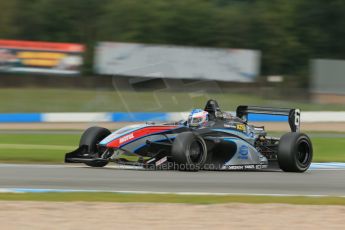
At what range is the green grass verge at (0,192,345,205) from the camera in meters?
8.20

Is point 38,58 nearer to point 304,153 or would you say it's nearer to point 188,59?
point 188,59

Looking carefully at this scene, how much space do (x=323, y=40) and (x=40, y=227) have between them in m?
47.1

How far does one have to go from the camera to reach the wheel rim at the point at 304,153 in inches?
472

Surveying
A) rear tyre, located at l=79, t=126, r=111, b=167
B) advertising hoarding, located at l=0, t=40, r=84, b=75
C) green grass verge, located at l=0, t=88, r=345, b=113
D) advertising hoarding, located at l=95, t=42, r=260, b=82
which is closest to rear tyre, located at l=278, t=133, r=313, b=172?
rear tyre, located at l=79, t=126, r=111, b=167

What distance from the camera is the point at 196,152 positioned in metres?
11.0

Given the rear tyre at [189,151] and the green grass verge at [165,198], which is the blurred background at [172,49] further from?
the green grass verge at [165,198]

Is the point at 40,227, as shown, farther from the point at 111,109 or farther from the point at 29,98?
the point at 29,98

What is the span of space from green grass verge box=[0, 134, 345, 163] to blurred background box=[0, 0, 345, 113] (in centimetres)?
428

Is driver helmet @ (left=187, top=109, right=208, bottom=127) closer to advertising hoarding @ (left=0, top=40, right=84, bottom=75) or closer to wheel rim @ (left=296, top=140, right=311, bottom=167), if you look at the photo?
wheel rim @ (left=296, top=140, right=311, bottom=167)

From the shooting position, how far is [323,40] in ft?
170

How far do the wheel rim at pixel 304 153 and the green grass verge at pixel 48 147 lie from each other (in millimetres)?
2878

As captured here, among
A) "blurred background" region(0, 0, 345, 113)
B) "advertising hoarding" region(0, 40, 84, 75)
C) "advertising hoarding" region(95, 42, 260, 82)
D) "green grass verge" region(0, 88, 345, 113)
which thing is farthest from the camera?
"advertising hoarding" region(95, 42, 260, 82)

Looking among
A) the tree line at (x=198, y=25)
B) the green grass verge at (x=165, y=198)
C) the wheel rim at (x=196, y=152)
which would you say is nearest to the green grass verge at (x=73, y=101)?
the wheel rim at (x=196, y=152)

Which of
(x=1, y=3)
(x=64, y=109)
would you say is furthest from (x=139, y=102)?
(x=1, y=3)
